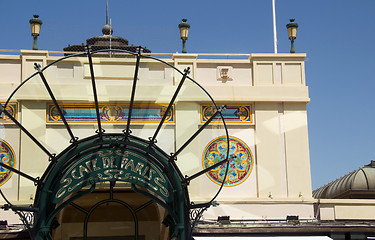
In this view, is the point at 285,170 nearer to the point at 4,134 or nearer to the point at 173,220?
the point at 173,220

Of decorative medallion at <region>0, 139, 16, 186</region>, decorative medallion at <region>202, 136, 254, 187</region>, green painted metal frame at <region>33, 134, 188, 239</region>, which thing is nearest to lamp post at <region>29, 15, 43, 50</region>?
decorative medallion at <region>0, 139, 16, 186</region>

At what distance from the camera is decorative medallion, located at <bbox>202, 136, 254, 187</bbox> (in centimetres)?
2098

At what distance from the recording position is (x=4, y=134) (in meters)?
17.7

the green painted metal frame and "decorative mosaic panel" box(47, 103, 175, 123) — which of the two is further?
"decorative mosaic panel" box(47, 103, 175, 123)

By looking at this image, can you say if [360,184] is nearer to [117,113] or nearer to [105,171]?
[117,113]

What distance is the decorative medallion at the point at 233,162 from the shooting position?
68.8ft

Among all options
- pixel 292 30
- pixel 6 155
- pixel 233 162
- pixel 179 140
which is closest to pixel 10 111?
pixel 6 155

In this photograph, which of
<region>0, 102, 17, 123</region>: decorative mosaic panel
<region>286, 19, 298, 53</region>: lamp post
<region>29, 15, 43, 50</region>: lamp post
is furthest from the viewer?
<region>286, 19, 298, 53</region>: lamp post

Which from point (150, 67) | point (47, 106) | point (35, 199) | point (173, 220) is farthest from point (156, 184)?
point (47, 106)

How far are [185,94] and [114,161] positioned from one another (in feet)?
10.1

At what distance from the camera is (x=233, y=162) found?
2153 centimetres

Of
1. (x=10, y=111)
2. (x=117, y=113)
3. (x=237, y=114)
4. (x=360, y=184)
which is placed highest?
(x=237, y=114)

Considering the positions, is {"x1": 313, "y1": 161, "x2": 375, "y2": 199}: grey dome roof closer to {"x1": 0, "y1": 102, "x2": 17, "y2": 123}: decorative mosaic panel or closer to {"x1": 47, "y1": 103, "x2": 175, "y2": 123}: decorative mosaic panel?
{"x1": 47, "y1": 103, "x2": 175, "y2": 123}: decorative mosaic panel

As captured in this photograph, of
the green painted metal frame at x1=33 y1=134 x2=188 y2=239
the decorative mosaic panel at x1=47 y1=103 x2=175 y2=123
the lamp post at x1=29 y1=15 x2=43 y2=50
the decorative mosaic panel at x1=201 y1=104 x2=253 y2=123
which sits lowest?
the green painted metal frame at x1=33 y1=134 x2=188 y2=239
